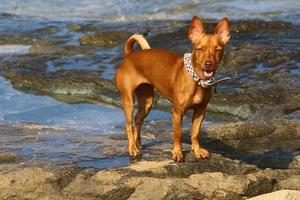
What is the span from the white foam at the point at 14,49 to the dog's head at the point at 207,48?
10.1m

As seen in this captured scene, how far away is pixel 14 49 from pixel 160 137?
887 cm

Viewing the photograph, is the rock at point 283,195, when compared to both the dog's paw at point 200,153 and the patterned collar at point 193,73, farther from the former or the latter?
the patterned collar at point 193,73

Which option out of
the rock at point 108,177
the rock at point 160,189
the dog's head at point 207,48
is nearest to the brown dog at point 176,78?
the dog's head at point 207,48

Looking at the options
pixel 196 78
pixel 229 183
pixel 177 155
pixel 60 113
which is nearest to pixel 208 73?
pixel 196 78

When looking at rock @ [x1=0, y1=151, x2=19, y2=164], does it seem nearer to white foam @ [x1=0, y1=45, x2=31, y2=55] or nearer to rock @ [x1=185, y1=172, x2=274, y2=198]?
rock @ [x1=185, y1=172, x2=274, y2=198]

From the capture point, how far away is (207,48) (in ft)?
22.6

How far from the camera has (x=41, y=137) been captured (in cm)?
884

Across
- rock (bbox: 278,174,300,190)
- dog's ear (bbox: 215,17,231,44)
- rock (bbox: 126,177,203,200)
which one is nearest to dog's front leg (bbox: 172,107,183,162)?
rock (bbox: 126,177,203,200)

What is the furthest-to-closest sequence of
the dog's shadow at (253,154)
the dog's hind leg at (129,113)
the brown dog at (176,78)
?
the dog's shadow at (253,154), the dog's hind leg at (129,113), the brown dog at (176,78)

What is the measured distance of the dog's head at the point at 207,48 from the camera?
686 cm

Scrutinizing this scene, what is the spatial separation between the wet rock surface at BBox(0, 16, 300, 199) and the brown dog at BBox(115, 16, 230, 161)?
308 millimetres

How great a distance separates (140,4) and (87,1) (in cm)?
281

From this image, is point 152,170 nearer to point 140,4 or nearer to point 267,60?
point 267,60

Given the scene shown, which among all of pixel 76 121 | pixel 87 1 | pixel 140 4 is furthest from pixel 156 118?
pixel 87 1
